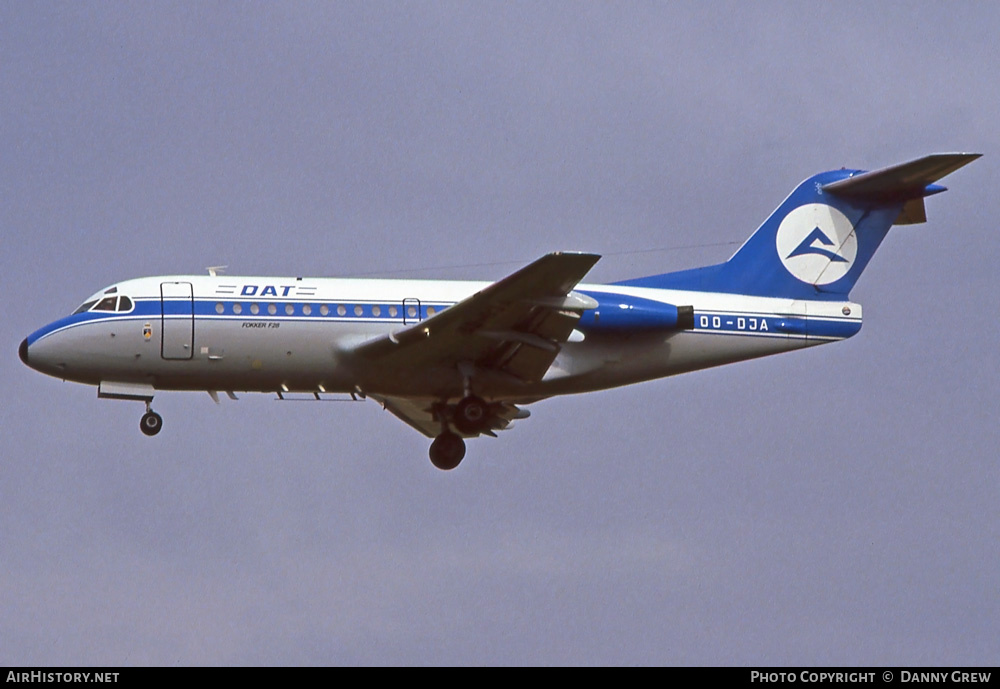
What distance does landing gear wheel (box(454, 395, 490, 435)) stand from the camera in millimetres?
30172

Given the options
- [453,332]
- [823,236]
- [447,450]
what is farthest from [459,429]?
[823,236]

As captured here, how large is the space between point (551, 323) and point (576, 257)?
254 centimetres

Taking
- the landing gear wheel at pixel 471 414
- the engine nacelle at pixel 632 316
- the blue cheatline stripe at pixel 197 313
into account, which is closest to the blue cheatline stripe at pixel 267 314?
the blue cheatline stripe at pixel 197 313

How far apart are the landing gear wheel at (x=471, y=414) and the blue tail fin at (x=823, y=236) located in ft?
12.6

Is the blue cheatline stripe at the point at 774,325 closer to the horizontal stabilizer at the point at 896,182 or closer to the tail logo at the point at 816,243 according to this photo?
the tail logo at the point at 816,243

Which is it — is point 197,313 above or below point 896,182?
below

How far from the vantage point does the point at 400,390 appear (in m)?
30.1

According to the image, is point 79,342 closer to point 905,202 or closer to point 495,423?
point 495,423

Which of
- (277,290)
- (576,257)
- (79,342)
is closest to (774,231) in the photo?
(576,257)

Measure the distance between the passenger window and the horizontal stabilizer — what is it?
14.2m

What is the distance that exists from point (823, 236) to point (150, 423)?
539 inches

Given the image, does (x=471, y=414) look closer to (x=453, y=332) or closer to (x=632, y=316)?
(x=453, y=332)

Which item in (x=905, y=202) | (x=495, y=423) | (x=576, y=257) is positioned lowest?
(x=495, y=423)

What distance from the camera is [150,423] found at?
2909 centimetres
